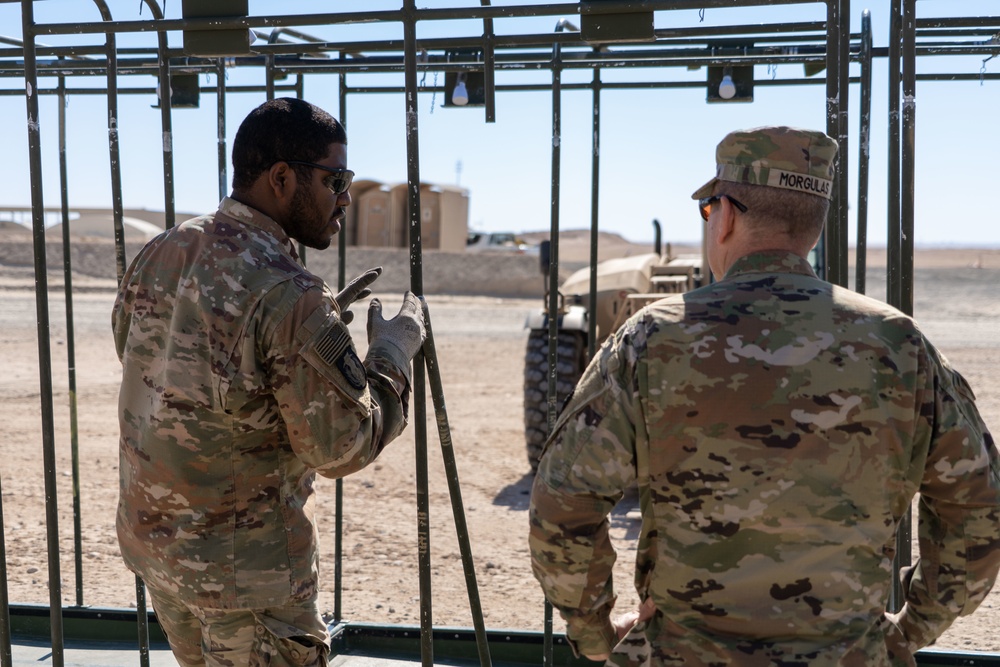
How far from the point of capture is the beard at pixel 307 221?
88.9 inches

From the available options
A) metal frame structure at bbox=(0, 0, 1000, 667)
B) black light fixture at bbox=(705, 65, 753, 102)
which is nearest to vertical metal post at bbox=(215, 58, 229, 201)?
metal frame structure at bbox=(0, 0, 1000, 667)

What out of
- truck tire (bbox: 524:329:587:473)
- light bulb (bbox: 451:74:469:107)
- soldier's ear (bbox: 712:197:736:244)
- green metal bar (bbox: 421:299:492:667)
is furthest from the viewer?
truck tire (bbox: 524:329:587:473)

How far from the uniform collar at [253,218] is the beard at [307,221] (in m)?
0.04

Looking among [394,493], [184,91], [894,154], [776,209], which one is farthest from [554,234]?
[394,493]

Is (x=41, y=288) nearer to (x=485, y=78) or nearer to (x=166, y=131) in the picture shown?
(x=166, y=131)

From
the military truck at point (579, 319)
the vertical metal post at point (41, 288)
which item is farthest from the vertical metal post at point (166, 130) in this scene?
the military truck at point (579, 319)

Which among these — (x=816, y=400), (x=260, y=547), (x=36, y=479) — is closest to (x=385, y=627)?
(x=260, y=547)

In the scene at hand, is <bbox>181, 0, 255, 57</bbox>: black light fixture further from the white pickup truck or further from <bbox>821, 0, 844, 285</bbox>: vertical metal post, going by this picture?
the white pickup truck

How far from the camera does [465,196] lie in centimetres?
3055

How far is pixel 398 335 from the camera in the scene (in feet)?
7.67

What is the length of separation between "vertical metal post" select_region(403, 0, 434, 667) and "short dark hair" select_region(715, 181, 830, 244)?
95cm

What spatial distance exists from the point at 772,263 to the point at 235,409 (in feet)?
3.68

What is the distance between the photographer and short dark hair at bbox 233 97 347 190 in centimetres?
221

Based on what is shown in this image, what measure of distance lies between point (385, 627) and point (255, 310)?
2.06 metres
